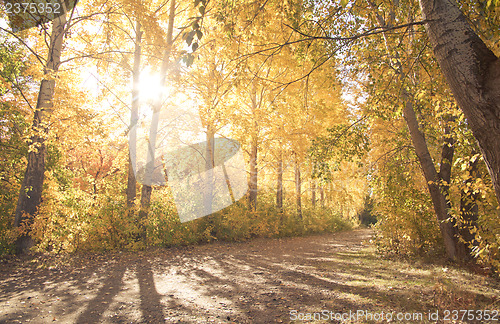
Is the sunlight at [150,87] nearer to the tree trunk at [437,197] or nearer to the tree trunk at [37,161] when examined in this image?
the tree trunk at [37,161]

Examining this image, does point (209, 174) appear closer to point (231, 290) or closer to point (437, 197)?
point (231, 290)

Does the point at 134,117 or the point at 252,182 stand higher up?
the point at 134,117

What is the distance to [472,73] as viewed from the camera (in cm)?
220

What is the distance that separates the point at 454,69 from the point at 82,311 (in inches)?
205

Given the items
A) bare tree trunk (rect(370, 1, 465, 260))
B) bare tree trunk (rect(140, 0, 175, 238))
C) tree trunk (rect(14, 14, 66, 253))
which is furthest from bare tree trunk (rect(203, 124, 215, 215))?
bare tree trunk (rect(370, 1, 465, 260))

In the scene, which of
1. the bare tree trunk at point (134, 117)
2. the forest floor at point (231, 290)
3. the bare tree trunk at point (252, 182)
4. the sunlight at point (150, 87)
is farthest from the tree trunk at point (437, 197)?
the bare tree trunk at point (134, 117)

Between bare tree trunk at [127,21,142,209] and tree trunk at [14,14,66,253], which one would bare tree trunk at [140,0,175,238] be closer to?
bare tree trunk at [127,21,142,209]

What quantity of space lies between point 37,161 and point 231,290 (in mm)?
6649

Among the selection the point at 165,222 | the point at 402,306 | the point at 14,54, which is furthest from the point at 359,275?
the point at 14,54

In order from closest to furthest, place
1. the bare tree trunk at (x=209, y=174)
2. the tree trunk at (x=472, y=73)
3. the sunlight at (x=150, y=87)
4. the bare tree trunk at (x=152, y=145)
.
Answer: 1. the tree trunk at (x=472, y=73)
2. the bare tree trunk at (x=152, y=145)
3. the sunlight at (x=150, y=87)
4. the bare tree trunk at (x=209, y=174)

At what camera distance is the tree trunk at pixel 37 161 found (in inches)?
285

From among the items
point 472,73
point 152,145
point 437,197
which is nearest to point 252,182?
point 152,145

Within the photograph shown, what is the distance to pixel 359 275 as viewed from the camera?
5.82m

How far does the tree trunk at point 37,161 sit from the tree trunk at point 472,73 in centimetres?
833
